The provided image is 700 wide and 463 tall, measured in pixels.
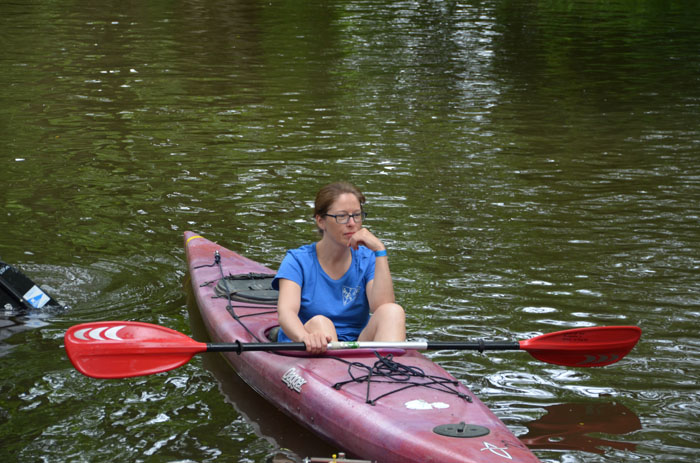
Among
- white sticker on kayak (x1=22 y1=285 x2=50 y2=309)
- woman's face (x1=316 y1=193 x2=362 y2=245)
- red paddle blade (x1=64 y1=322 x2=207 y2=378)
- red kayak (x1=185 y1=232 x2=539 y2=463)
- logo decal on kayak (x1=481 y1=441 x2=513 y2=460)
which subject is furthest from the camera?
white sticker on kayak (x1=22 y1=285 x2=50 y2=309)

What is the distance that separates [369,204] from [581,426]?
4.51 m

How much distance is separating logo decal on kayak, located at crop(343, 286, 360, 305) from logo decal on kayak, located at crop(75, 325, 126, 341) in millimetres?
1203

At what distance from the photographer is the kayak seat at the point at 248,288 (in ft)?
19.3

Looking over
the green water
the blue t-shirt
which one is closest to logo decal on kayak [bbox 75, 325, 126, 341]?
the green water

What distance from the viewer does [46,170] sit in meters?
Result: 10.1

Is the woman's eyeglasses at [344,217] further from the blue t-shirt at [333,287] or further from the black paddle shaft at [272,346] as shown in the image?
the black paddle shaft at [272,346]

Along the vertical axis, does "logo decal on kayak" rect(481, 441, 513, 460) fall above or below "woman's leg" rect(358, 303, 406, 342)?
below

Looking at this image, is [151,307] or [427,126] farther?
[427,126]

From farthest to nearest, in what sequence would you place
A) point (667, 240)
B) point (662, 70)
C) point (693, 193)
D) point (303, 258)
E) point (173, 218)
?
point (662, 70)
point (693, 193)
point (173, 218)
point (667, 240)
point (303, 258)

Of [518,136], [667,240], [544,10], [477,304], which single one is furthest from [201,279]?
[544,10]

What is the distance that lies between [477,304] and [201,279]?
198 centimetres

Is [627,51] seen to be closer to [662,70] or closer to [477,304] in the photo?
[662,70]

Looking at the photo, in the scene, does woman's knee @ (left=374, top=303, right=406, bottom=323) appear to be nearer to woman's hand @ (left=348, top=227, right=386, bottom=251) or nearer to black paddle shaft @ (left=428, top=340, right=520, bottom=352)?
black paddle shaft @ (left=428, top=340, right=520, bottom=352)

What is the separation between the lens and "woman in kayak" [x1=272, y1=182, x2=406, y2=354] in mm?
4684
